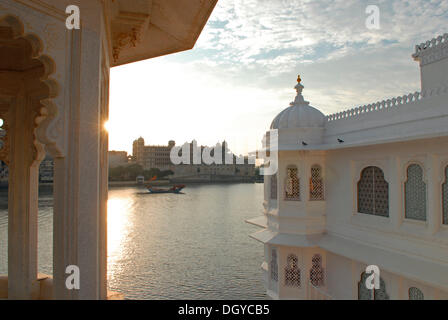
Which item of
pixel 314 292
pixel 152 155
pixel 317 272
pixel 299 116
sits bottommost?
pixel 314 292

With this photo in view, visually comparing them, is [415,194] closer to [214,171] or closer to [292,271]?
[292,271]

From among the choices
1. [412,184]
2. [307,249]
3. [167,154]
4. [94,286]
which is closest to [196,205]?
[307,249]

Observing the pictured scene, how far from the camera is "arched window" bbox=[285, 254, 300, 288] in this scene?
6.67m

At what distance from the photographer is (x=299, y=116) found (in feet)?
23.1

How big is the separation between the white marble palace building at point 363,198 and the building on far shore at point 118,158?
54.4 metres

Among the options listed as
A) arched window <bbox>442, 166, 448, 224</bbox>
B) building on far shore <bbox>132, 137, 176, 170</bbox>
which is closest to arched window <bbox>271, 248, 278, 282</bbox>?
arched window <bbox>442, 166, 448, 224</bbox>

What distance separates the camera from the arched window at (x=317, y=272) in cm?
654

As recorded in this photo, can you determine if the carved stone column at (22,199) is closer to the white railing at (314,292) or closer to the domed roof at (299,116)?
the white railing at (314,292)

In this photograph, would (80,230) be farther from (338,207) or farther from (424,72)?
(424,72)

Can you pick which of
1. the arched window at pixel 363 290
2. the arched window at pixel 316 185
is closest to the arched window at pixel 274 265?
the arched window at pixel 316 185

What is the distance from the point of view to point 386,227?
17.1 feet

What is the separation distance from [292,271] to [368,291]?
153 cm

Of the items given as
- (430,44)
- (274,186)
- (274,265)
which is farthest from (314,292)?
(430,44)
